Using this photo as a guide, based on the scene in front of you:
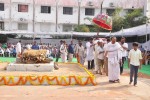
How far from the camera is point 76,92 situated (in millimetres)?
10375

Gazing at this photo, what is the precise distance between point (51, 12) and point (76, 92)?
3430 cm

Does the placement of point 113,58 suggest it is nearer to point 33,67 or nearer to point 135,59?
point 135,59

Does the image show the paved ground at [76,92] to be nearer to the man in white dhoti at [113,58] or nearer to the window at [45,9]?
the man in white dhoti at [113,58]

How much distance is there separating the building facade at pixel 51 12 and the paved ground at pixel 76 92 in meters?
31.9

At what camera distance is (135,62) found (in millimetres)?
11828

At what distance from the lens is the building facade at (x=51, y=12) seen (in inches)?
1694

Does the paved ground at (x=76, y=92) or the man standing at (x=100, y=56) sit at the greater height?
the man standing at (x=100, y=56)

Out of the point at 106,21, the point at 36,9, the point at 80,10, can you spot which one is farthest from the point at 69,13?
the point at 106,21

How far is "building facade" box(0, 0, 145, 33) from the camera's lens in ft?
141

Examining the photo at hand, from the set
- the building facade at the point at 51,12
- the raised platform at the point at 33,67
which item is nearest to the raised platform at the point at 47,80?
the raised platform at the point at 33,67

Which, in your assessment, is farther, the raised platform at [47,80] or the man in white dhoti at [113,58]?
the man in white dhoti at [113,58]

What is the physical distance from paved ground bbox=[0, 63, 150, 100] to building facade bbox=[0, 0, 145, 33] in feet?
105

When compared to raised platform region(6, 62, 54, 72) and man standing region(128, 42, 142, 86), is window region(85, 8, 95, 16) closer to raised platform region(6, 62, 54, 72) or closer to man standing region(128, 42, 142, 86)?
raised platform region(6, 62, 54, 72)

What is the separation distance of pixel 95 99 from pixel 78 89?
1.47 metres
